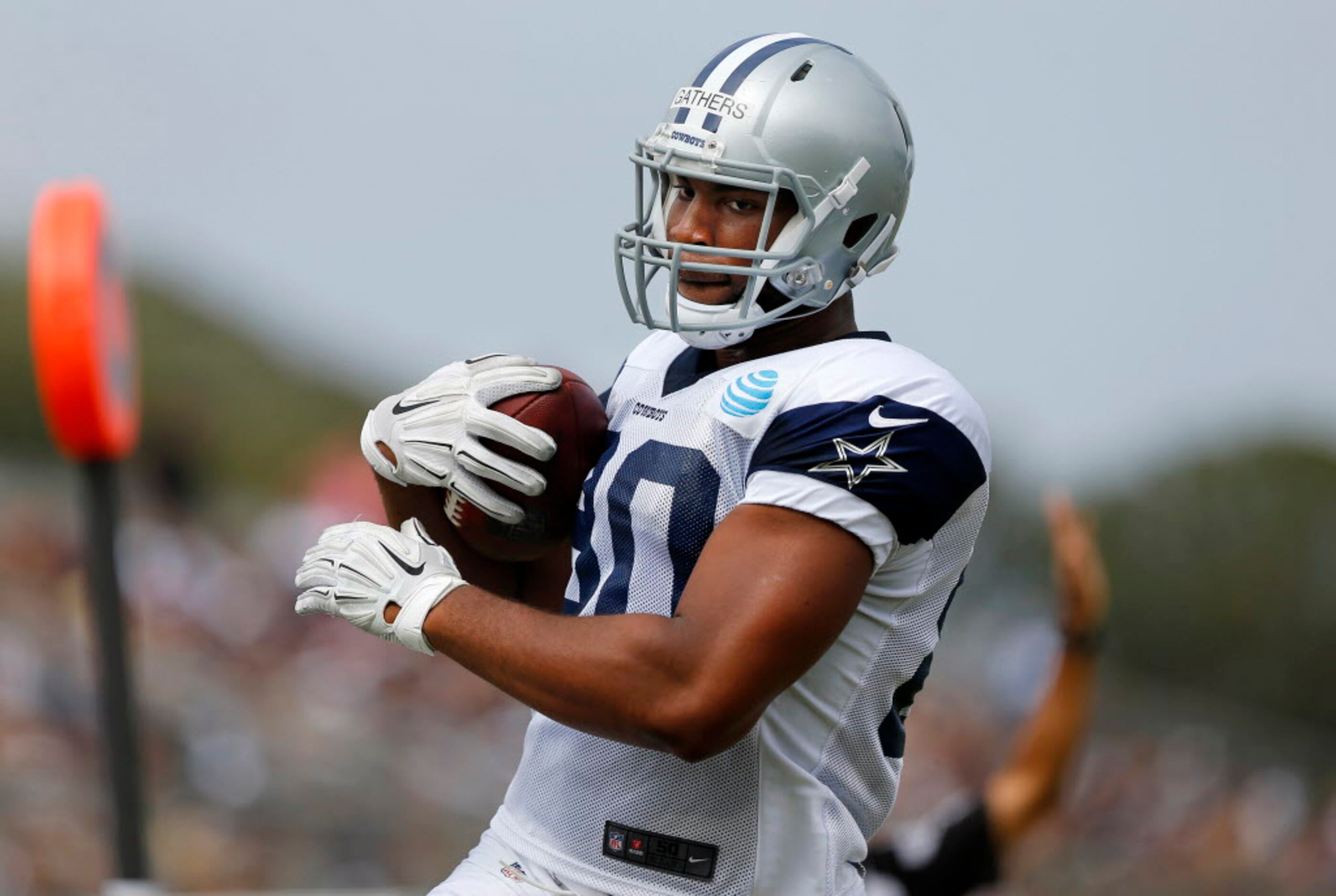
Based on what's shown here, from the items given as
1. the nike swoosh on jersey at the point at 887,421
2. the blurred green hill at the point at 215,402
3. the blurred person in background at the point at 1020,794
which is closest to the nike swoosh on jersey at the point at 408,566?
the nike swoosh on jersey at the point at 887,421

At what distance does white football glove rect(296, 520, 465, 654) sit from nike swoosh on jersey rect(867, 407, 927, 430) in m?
0.56

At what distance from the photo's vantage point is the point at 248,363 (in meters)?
7.20

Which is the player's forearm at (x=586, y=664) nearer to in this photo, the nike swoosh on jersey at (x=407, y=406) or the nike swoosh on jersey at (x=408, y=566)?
the nike swoosh on jersey at (x=408, y=566)

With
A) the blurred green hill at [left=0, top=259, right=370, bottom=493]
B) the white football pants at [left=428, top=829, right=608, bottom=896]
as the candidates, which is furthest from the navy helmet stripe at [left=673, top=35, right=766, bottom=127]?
the blurred green hill at [left=0, top=259, right=370, bottom=493]

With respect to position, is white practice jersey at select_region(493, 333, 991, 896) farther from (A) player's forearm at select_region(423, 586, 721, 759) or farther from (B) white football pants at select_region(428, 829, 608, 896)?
(A) player's forearm at select_region(423, 586, 721, 759)

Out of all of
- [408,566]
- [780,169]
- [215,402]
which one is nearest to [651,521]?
[408,566]

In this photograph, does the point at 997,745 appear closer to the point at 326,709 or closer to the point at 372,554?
the point at 326,709

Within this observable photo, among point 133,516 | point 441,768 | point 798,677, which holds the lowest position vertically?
point 441,768

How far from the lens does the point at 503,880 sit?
2211mm

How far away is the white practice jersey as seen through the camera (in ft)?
6.81

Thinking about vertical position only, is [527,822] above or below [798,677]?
below

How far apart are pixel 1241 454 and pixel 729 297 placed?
5122 millimetres

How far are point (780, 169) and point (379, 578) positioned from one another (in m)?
0.78

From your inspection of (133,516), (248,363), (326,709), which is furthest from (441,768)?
(248,363)
